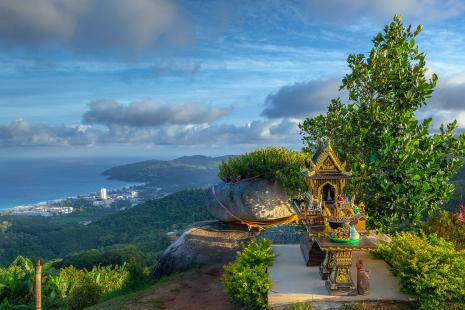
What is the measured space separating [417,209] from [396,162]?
2140 mm

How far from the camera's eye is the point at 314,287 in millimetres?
13195

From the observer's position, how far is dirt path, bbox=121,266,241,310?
14289 mm

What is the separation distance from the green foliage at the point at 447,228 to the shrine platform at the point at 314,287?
11.3ft

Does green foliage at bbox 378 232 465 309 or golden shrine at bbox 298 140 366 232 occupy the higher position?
golden shrine at bbox 298 140 366 232

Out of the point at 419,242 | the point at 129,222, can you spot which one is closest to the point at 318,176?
the point at 419,242

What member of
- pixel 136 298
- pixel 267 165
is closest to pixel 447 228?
pixel 267 165

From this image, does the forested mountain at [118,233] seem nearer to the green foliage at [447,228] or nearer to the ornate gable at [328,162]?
the green foliage at [447,228]

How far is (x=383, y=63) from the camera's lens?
53.3 feet

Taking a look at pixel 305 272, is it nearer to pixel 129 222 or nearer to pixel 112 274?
pixel 112 274

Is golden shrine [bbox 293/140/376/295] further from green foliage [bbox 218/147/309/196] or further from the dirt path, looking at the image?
the dirt path

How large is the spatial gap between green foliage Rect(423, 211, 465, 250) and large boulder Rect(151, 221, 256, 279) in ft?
26.5

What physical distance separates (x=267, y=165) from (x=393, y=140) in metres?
6.94

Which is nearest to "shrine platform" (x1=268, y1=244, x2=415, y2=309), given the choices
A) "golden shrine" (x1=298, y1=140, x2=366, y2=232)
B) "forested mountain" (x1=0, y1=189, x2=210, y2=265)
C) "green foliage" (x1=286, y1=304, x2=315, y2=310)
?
"green foliage" (x1=286, y1=304, x2=315, y2=310)

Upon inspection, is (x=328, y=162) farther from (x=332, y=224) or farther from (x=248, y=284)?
(x=248, y=284)
